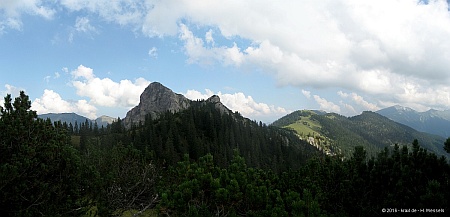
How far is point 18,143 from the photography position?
12.5m

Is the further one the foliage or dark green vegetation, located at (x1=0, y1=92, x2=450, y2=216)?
the foliage

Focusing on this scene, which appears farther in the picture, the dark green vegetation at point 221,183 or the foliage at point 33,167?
the foliage at point 33,167

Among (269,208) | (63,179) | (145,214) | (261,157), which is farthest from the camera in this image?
(261,157)

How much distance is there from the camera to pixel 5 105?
44.3ft

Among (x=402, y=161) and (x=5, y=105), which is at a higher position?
(x=5, y=105)

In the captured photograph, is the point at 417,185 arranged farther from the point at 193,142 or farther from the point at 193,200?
the point at 193,142

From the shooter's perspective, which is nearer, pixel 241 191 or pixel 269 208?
pixel 269 208

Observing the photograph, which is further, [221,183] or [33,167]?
[33,167]

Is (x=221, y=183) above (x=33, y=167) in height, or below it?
below

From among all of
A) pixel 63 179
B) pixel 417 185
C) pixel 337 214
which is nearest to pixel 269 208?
pixel 337 214

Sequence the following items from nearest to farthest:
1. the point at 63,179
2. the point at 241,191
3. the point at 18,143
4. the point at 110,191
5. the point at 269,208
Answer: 1. the point at 269,208
2. the point at 241,191
3. the point at 18,143
4. the point at 63,179
5. the point at 110,191

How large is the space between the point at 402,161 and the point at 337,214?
334 centimetres

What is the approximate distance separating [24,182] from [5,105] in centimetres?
420

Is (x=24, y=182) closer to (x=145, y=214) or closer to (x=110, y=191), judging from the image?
(x=110, y=191)
